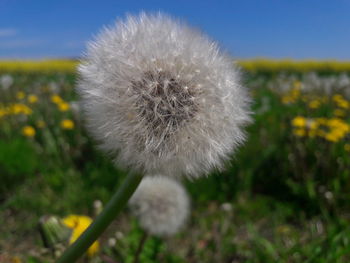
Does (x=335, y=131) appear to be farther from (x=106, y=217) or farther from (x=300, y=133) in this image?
(x=106, y=217)

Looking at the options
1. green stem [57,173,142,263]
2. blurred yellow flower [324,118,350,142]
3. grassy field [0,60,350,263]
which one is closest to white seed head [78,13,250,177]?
green stem [57,173,142,263]

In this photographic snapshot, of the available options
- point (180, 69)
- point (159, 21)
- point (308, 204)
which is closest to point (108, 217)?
point (180, 69)

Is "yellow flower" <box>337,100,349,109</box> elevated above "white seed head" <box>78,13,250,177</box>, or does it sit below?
below

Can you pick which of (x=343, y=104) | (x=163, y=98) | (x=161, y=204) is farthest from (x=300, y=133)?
(x=163, y=98)

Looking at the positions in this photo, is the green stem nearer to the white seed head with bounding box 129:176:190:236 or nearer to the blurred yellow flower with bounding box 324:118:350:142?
the white seed head with bounding box 129:176:190:236

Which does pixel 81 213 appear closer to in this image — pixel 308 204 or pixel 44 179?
pixel 44 179
